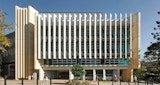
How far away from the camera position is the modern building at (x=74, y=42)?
199 feet

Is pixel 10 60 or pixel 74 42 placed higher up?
pixel 74 42

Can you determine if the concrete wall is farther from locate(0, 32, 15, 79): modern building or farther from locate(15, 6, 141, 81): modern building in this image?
locate(0, 32, 15, 79): modern building

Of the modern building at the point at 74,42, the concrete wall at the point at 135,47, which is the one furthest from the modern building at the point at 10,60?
the concrete wall at the point at 135,47

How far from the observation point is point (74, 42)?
201ft

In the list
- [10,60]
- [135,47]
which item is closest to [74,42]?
[135,47]

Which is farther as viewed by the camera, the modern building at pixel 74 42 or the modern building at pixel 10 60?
the modern building at pixel 10 60

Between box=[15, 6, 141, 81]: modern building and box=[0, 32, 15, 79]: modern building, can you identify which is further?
box=[0, 32, 15, 79]: modern building

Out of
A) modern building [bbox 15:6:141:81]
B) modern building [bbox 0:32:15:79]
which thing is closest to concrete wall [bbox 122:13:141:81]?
modern building [bbox 15:6:141:81]

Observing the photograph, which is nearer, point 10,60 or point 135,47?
point 135,47

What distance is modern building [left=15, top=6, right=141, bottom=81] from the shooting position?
60.6 meters

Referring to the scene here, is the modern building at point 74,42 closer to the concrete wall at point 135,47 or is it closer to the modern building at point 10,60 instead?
the concrete wall at point 135,47

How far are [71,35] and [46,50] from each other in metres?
6.18

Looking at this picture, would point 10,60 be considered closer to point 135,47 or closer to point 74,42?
point 74,42

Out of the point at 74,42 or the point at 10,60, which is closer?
the point at 74,42
